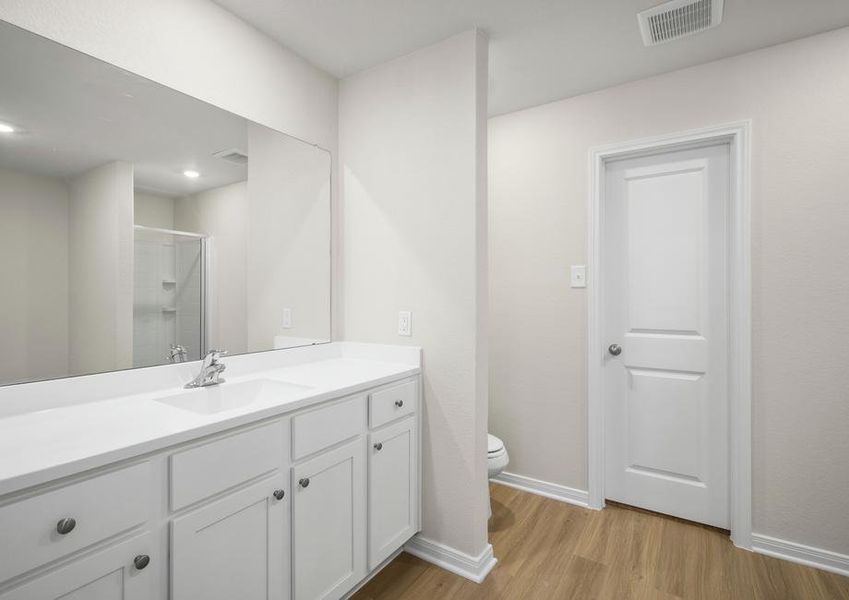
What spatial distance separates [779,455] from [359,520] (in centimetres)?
198

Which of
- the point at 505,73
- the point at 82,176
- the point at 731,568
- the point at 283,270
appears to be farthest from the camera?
the point at 505,73

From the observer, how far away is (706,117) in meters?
2.15

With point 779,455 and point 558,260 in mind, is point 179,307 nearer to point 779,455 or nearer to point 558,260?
point 558,260

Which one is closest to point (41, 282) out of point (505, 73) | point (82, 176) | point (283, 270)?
point (82, 176)

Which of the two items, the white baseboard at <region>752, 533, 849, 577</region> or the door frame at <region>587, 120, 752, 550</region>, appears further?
the door frame at <region>587, 120, 752, 550</region>

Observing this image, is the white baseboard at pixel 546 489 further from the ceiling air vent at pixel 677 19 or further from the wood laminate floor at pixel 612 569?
the ceiling air vent at pixel 677 19

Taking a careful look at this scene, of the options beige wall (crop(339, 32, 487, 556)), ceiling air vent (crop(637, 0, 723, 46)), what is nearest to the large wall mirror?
beige wall (crop(339, 32, 487, 556))

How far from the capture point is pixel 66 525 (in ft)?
2.88

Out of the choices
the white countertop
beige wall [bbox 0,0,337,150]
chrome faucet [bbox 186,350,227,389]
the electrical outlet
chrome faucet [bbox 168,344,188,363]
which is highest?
beige wall [bbox 0,0,337,150]

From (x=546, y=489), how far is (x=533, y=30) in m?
2.50

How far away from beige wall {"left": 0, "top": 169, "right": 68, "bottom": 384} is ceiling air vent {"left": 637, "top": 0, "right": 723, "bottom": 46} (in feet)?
7.71

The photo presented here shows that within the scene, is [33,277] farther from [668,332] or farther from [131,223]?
[668,332]

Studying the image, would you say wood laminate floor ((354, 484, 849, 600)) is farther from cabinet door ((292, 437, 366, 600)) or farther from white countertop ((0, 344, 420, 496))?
white countertop ((0, 344, 420, 496))

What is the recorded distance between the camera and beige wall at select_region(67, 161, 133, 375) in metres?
1.38
